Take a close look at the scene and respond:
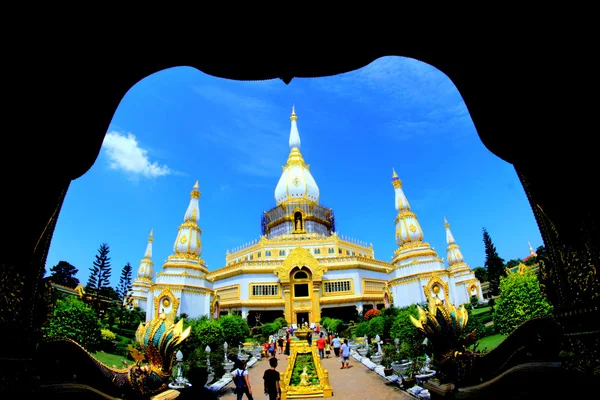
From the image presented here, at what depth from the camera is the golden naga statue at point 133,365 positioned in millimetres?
4547

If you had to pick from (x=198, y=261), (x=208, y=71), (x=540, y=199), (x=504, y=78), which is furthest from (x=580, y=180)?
(x=198, y=261)

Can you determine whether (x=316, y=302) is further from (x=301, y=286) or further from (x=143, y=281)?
(x=143, y=281)

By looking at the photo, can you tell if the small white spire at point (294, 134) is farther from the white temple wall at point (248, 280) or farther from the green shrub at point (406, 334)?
the green shrub at point (406, 334)

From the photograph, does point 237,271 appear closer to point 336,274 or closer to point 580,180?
point 336,274

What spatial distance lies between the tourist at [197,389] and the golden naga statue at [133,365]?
181cm

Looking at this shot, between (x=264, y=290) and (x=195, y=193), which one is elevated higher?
(x=195, y=193)

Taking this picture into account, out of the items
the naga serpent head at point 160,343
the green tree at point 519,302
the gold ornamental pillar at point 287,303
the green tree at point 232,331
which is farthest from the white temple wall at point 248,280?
the naga serpent head at point 160,343

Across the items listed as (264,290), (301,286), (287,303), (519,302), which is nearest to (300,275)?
(301,286)

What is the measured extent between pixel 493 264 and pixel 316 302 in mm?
25112

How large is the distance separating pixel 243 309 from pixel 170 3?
3603 centimetres

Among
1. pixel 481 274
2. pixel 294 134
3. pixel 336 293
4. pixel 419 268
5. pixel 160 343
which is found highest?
Answer: pixel 294 134

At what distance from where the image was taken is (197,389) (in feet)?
13.2

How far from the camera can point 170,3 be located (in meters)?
3.05

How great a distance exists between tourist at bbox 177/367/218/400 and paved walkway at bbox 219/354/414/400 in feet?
24.7
